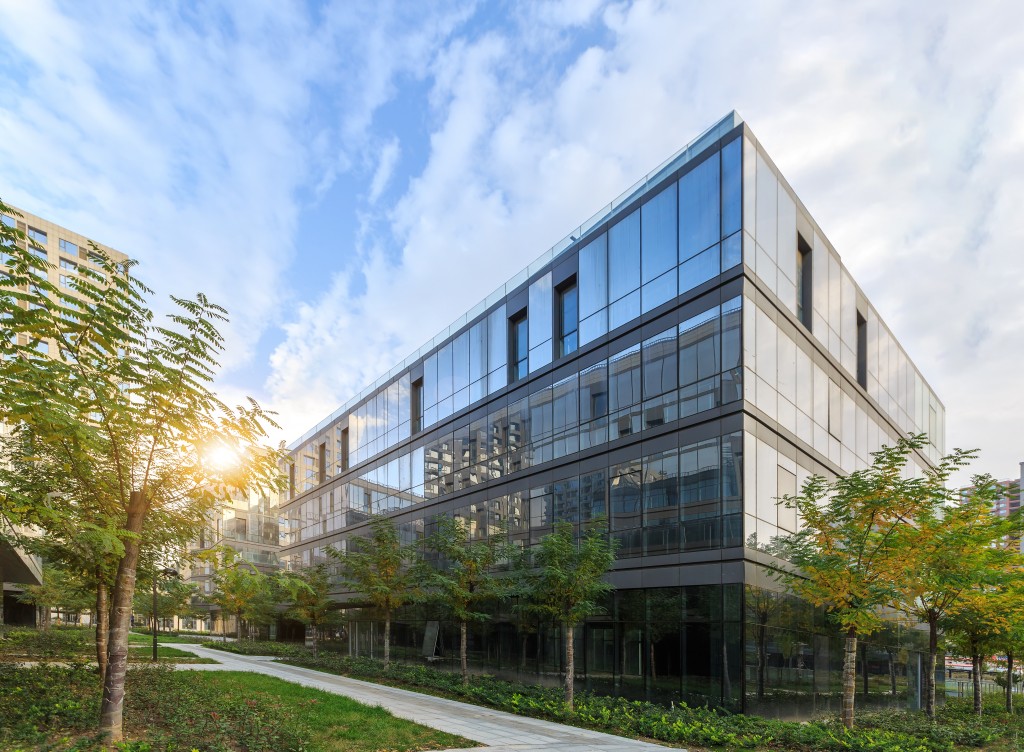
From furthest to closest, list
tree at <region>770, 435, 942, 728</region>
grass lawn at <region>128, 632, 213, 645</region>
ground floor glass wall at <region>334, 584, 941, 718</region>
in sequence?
1. grass lawn at <region>128, 632, 213, 645</region>
2. ground floor glass wall at <region>334, 584, 941, 718</region>
3. tree at <region>770, 435, 942, 728</region>

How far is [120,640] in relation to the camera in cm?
985

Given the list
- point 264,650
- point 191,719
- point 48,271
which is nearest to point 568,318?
point 191,719

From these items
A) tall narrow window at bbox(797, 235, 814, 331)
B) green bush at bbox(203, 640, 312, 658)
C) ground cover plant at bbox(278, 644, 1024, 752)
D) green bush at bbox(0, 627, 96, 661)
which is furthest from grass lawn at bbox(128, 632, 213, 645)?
tall narrow window at bbox(797, 235, 814, 331)

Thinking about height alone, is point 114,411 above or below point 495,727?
above

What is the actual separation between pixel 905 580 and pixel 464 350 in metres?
22.7

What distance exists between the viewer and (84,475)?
10406 mm

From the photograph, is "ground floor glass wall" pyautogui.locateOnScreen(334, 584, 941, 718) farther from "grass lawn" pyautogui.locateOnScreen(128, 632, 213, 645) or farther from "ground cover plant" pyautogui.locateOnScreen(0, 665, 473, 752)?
"grass lawn" pyautogui.locateOnScreen(128, 632, 213, 645)

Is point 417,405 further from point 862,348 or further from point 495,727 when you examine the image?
point 495,727

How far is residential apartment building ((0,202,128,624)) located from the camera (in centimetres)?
993

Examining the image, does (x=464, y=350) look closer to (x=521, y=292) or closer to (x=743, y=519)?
(x=521, y=292)

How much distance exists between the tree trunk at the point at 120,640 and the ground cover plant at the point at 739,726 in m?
10.7

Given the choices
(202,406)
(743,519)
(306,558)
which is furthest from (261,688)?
(306,558)

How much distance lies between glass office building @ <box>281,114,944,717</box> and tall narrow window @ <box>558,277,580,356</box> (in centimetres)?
→ 8

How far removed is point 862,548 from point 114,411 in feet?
51.0
